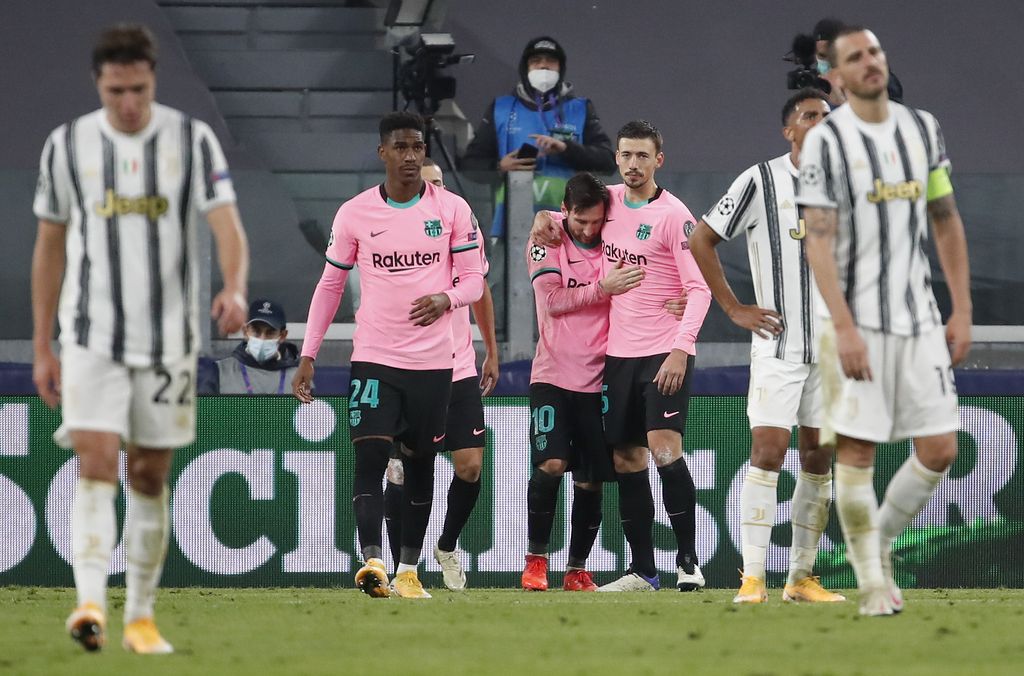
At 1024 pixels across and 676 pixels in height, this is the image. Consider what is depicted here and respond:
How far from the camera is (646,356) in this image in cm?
923

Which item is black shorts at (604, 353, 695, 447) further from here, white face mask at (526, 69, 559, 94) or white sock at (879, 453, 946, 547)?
white face mask at (526, 69, 559, 94)

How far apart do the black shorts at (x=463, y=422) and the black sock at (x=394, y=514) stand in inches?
23.5

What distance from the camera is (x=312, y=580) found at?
10.2 metres

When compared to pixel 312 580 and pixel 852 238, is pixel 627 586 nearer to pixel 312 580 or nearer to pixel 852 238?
pixel 312 580

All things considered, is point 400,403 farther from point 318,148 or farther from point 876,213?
point 318,148

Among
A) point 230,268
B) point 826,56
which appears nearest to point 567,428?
point 826,56

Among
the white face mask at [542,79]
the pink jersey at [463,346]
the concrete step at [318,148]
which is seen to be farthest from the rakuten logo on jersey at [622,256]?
the concrete step at [318,148]

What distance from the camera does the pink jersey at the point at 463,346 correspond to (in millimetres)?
9242

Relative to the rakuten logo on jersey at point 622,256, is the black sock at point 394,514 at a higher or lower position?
lower

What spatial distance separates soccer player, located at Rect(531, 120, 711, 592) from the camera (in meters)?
9.07

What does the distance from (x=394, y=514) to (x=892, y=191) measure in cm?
418

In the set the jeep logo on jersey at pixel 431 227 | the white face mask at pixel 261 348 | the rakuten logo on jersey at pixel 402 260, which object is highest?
the jeep logo on jersey at pixel 431 227

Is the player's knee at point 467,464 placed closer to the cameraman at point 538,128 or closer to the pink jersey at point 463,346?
the pink jersey at point 463,346

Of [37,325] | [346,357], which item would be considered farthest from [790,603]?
[346,357]
